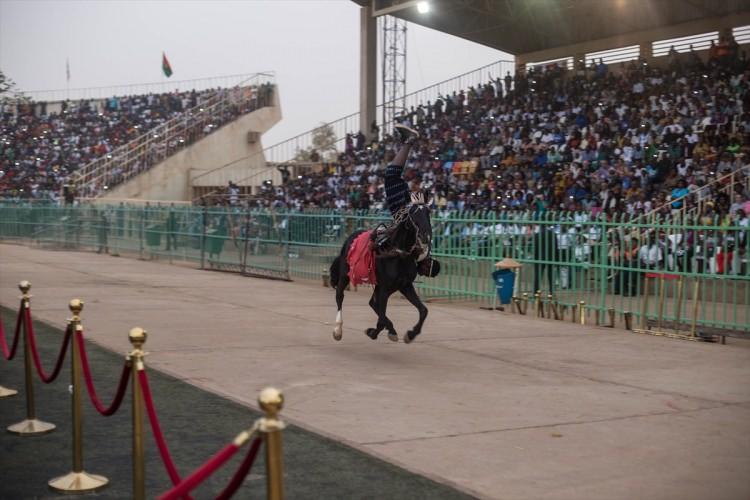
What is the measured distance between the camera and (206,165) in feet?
128

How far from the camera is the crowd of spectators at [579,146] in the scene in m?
19.7

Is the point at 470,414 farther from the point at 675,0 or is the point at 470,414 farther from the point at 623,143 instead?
the point at 675,0

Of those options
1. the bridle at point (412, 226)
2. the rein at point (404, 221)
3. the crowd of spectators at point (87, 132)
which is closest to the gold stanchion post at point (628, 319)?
the bridle at point (412, 226)

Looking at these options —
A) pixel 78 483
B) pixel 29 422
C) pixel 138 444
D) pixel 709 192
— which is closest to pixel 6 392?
pixel 29 422

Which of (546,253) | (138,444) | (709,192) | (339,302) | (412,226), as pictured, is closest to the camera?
(138,444)

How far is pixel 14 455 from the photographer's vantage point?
575 cm

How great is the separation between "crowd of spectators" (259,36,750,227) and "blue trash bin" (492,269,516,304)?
4.40m

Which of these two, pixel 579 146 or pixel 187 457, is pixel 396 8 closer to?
pixel 579 146

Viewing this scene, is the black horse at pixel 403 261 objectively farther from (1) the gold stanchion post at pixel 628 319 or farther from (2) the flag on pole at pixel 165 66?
(2) the flag on pole at pixel 165 66

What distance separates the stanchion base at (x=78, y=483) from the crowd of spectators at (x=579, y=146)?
43.3ft

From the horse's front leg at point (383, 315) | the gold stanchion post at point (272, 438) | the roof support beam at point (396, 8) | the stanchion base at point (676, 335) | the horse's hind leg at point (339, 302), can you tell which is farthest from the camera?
the roof support beam at point (396, 8)

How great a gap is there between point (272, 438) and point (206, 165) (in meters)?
37.0

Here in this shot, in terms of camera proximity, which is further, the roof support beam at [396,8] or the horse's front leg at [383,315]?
the roof support beam at [396,8]

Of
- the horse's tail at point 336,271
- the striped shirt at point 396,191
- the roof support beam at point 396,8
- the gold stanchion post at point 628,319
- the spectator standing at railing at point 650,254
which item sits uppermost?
the roof support beam at point 396,8
